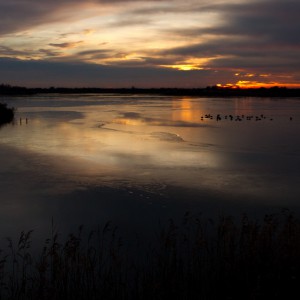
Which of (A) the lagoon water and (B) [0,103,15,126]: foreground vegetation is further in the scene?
(B) [0,103,15,126]: foreground vegetation

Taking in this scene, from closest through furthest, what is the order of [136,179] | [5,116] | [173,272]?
[173,272] < [136,179] < [5,116]

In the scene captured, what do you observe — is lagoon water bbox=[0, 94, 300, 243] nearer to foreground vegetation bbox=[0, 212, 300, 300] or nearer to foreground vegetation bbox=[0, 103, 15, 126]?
foreground vegetation bbox=[0, 212, 300, 300]

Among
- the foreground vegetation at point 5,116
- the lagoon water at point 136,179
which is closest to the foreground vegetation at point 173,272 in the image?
the lagoon water at point 136,179

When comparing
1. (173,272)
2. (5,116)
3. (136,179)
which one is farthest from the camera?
(5,116)

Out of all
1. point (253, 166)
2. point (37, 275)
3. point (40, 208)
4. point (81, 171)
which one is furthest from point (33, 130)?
point (37, 275)

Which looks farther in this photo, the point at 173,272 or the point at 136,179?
the point at 136,179

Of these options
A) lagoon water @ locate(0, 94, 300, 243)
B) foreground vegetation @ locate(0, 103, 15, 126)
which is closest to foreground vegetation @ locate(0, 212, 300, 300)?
lagoon water @ locate(0, 94, 300, 243)

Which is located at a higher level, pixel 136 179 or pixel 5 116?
pixel 5 116

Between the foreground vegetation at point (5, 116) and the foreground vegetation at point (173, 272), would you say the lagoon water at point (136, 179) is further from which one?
the foreground vegetation at point (5, 116)

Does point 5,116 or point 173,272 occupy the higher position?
point 5,116

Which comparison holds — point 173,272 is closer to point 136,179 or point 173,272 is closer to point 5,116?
point 136,179

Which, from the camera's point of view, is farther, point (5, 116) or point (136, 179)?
point (5, 116)

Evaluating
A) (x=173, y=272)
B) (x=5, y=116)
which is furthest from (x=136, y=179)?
(x=5, y=116)

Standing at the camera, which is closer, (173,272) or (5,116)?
(173,272)
